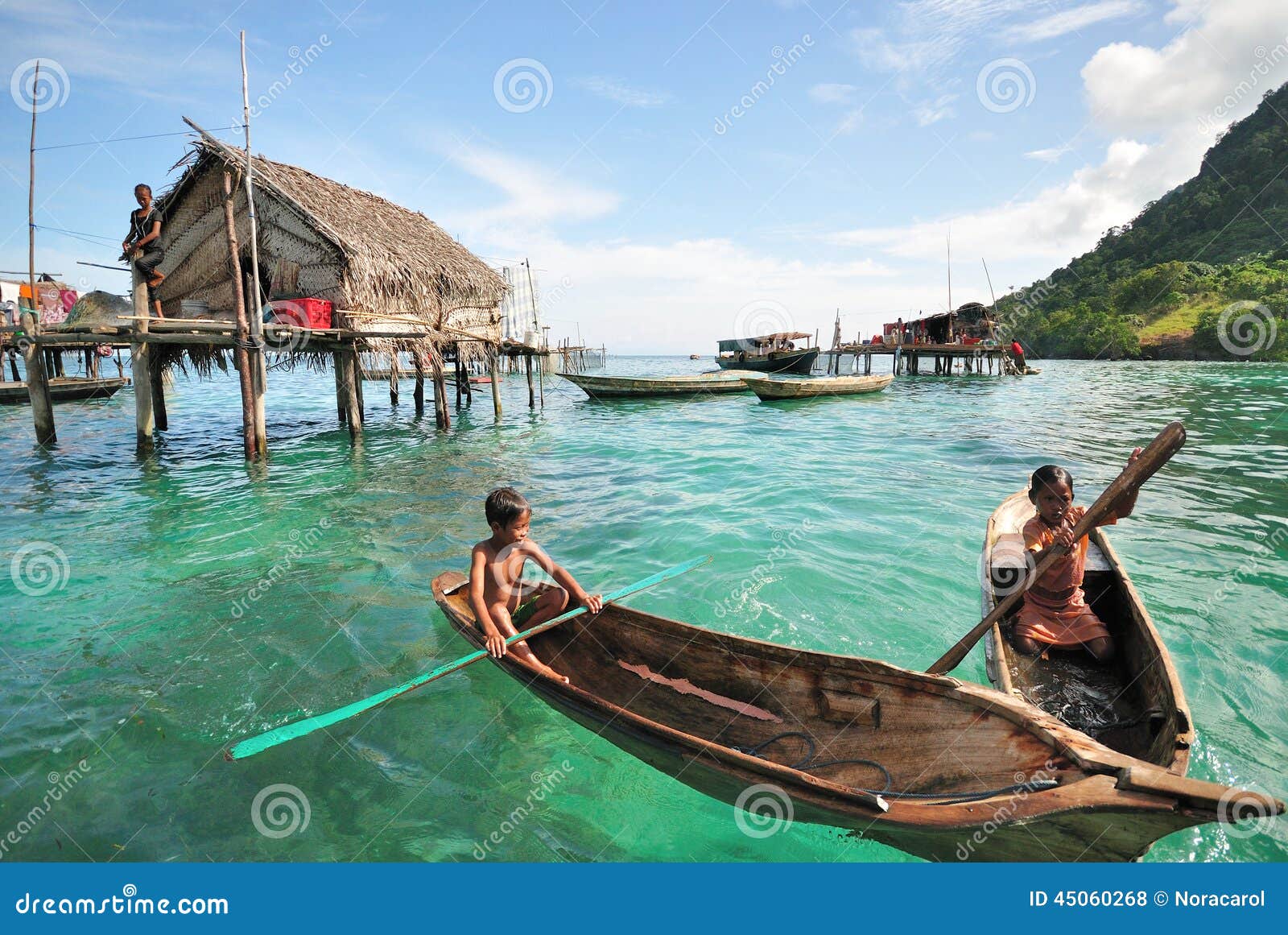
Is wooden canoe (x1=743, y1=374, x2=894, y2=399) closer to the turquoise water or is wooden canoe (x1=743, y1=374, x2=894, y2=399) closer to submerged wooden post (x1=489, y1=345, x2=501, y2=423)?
the turquoise water

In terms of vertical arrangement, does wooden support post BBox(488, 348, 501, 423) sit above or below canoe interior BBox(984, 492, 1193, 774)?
above

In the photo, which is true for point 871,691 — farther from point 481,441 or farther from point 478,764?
point 481,441

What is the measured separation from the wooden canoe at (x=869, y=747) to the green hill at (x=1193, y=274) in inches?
2177

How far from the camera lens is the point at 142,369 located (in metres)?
11.8

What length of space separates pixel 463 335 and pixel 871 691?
13713 millimetres

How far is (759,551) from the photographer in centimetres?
755

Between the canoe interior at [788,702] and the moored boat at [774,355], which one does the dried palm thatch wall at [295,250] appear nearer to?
the canoe interior at [788,702]

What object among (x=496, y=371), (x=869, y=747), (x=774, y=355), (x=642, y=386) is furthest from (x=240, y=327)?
(x=774, y=355)

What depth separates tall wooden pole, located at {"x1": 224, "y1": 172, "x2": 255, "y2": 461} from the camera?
1052 cm

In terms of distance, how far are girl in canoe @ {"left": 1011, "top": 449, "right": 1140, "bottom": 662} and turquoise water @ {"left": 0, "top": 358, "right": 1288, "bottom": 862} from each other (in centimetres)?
71

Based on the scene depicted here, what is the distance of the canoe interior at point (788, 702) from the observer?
274 cm

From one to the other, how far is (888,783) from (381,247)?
1509 cm

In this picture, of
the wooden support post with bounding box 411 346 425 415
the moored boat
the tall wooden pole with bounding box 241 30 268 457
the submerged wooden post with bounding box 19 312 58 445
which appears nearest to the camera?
the tall wooden pole with bounding box 241 30 268 457

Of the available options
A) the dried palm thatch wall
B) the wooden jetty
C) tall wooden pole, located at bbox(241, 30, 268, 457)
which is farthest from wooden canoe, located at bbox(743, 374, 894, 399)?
tall wooden pole, located at bbox(241, 30, 268, 457)
